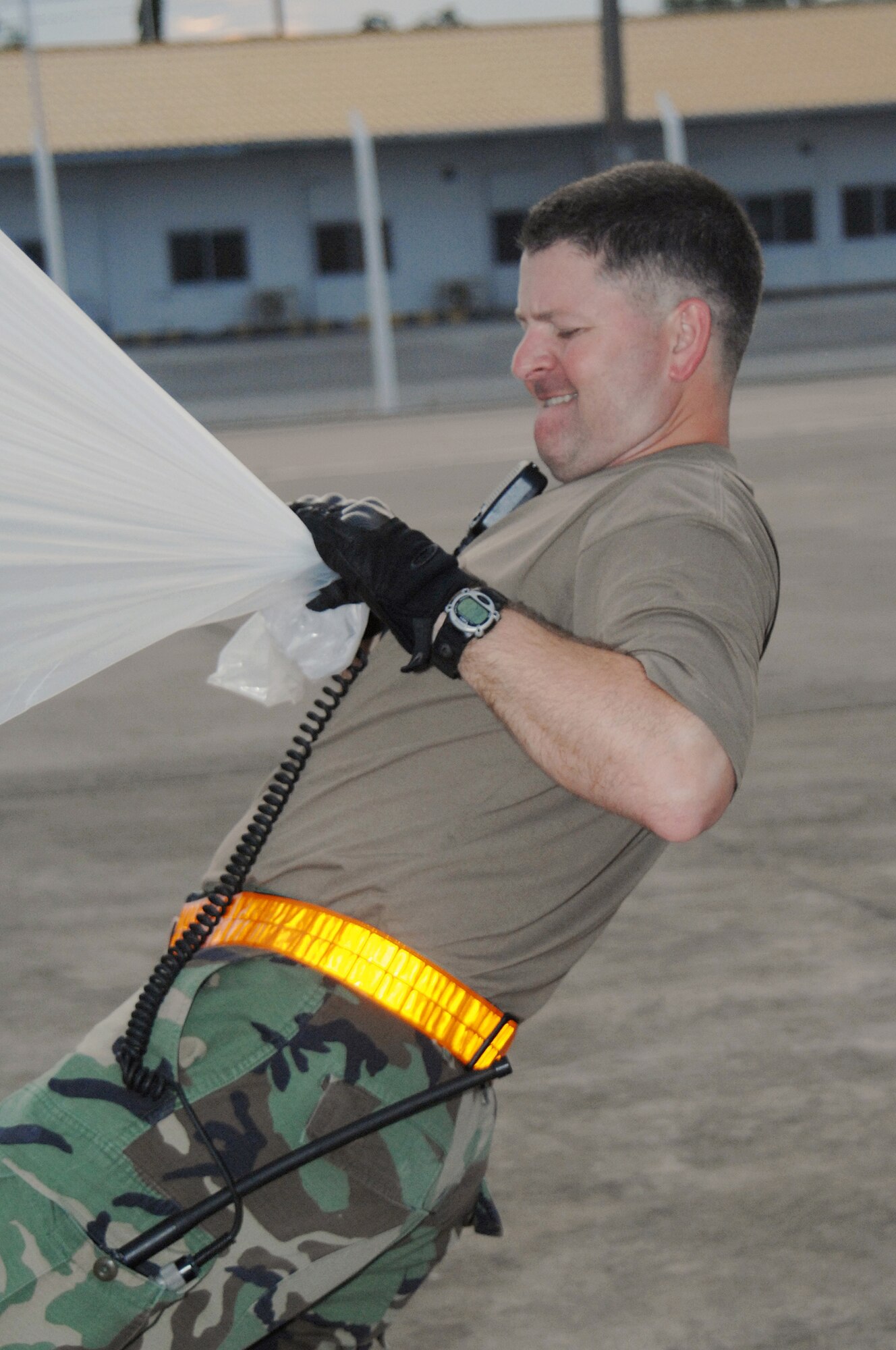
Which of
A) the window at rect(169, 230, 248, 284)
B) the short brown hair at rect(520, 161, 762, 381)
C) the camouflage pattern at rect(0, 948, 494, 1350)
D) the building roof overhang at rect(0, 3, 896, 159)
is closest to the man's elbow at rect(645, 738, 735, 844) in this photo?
the camouflage pattern at rect(0, 948, 494, 1350)

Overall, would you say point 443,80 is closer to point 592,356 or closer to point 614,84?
point 614,84

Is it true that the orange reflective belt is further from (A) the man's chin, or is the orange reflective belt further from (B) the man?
(A) the man's chin

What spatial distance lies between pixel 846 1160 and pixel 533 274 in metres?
1.94

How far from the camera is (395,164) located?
34250mm

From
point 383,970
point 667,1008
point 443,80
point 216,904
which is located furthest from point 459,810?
point 443,80

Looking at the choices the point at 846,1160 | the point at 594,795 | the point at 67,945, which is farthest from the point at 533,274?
the point at 67,945

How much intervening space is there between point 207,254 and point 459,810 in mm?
33359

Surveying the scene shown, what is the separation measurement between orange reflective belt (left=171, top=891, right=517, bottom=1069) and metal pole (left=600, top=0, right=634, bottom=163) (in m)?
26.5

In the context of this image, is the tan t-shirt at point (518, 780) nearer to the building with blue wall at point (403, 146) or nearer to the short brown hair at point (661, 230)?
the short brown hair at point (661, 230)

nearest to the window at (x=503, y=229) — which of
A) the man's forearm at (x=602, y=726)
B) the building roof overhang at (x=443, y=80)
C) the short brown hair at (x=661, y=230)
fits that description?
the building roof overhang at (x=443, y=80)

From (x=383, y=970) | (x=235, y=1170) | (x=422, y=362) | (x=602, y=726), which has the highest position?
(x=602, y=726)

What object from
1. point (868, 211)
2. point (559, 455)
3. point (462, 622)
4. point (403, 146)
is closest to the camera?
point (462, 622)

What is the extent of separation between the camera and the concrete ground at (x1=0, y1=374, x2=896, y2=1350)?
291 cm

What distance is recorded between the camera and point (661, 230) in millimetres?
2127
